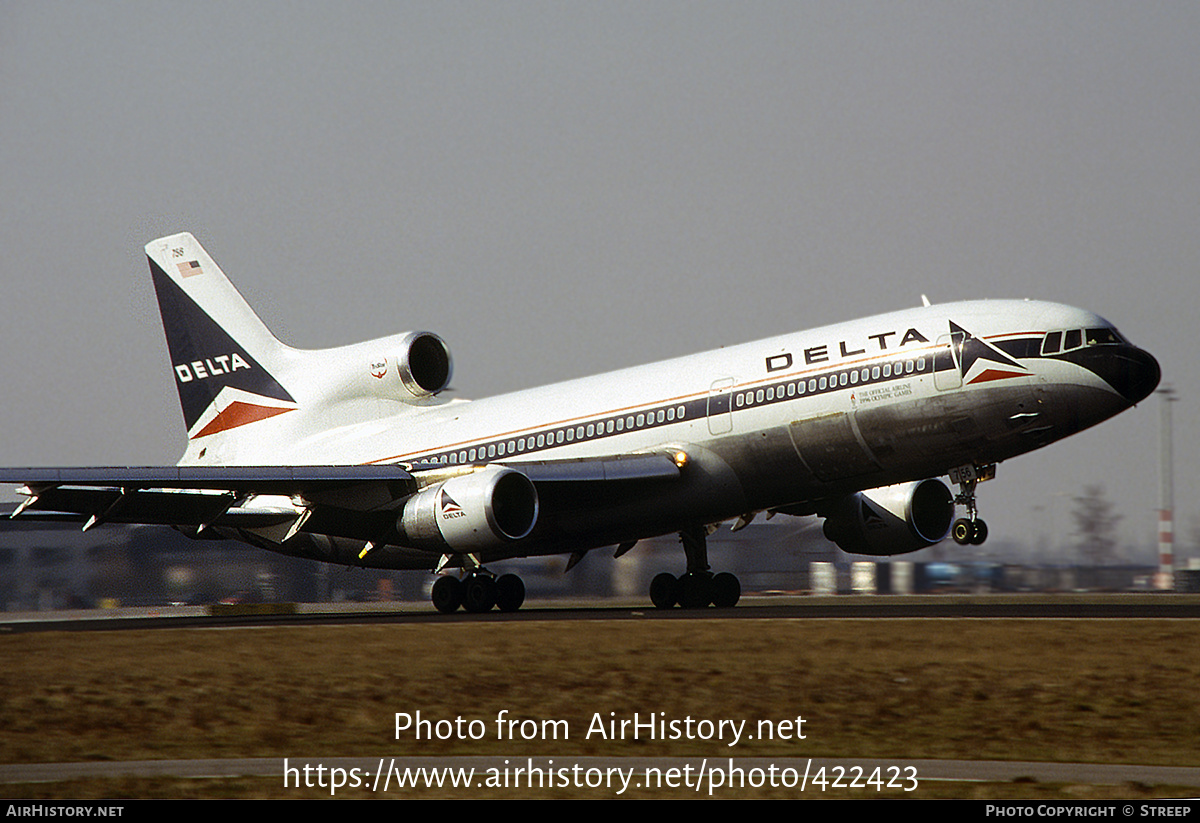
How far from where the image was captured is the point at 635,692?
18922mm

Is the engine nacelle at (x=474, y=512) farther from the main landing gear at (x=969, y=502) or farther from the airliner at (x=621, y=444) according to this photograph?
the main landing gear at (x=969, y=502)

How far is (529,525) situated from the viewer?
104 ft

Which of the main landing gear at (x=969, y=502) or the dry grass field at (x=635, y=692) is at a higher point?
the main landing gear at (x=969, y=502)

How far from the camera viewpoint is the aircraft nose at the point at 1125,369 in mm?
28828

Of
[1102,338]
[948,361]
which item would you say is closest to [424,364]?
[948,361]

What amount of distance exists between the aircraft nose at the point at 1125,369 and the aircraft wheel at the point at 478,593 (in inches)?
588

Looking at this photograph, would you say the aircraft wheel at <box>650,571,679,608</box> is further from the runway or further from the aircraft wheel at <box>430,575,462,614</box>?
the aircraft wheel at <box>430,575,462,614</box>

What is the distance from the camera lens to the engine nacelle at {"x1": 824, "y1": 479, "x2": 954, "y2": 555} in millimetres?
36406

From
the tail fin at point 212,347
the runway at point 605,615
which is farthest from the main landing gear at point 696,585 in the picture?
the tail fin at point 212,347

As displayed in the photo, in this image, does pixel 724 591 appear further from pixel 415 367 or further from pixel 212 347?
pixel 212 347

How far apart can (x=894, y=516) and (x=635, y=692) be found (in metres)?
18.9

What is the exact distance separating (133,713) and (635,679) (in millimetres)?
6651
